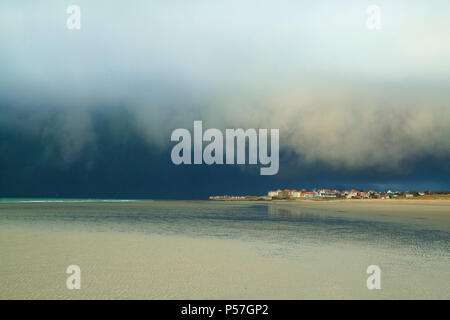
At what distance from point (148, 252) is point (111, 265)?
269 cm

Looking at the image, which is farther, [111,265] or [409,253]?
[409,253]

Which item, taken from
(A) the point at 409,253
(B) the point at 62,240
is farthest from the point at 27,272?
(A) the point at 409,253

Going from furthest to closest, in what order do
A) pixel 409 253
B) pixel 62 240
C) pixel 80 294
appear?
1. pixel 62 240
2. pixel 409 253
3. pixel 80 294

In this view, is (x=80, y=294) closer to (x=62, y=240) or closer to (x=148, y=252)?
(x=148, y=252)

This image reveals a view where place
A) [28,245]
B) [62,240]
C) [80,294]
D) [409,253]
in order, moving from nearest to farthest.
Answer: [80,294]
[409,253]
[28,245]
[62,240]

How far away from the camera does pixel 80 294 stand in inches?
334

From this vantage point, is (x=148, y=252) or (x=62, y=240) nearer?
(x=148, y=252)
